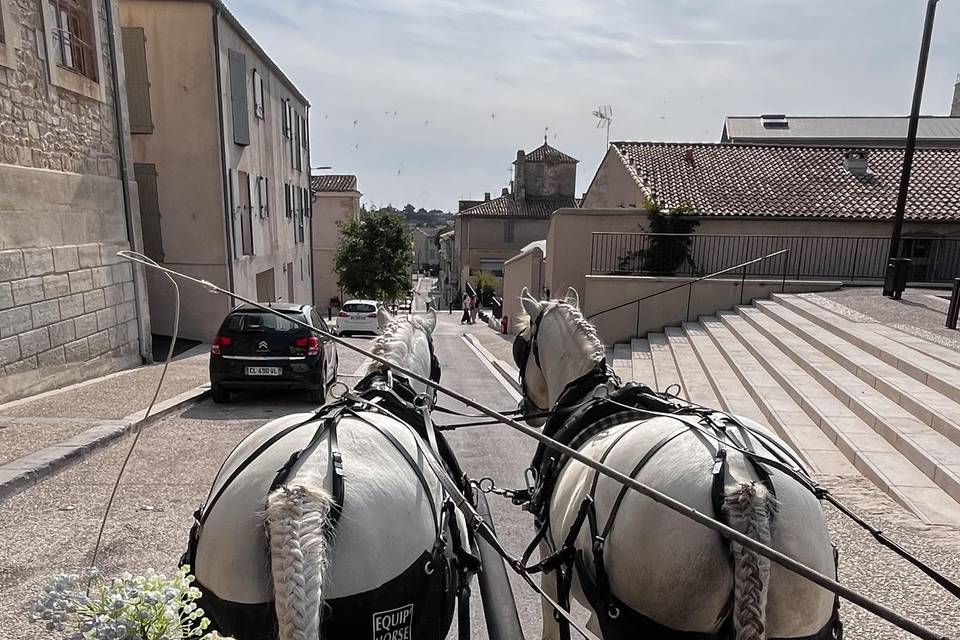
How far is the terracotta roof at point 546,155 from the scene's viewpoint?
43.8 metres

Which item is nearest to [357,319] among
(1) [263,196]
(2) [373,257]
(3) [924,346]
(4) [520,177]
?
(1) [263,196]

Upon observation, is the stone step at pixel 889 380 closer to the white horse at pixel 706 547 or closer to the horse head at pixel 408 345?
the white horse at pixel 706 547

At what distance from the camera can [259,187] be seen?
16.1 metres

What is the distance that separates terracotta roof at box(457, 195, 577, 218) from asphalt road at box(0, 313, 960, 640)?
118 feet

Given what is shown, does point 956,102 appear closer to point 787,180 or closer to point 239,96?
point 787,180

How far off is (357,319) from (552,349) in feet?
51.9

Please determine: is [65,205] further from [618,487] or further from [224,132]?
[618,487]

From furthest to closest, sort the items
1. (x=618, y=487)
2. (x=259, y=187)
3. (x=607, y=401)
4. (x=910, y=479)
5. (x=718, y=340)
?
(x=259, y=187) < (x=718, y=340) < (x=910, y=479) < (x=607, y=401) < (x=618, y=487)

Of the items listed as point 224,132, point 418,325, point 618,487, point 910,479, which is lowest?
point 910,479

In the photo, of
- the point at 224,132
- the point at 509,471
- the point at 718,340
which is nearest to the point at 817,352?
the point at 718,340

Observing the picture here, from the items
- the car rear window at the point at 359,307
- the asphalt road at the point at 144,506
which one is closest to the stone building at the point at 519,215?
the car rear window at the point at 359,307

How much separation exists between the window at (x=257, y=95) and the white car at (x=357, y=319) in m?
6.58

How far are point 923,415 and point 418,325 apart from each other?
16.5 feet

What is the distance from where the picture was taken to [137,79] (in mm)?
12438
